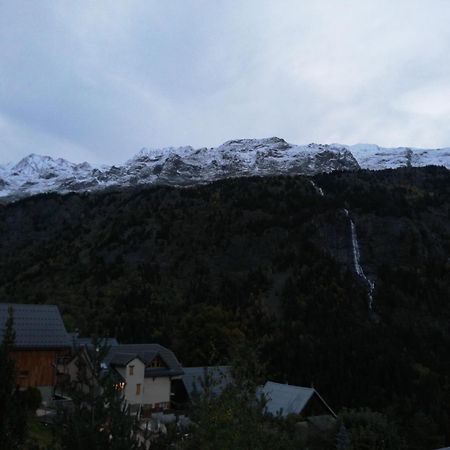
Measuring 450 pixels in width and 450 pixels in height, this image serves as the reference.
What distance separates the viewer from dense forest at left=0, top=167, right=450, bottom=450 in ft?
201

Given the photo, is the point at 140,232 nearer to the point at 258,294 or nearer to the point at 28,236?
the point at 258,294

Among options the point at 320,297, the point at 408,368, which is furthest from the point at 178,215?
the point at 408,368

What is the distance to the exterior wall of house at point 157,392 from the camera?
47.4 meters

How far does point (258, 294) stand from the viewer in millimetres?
80562

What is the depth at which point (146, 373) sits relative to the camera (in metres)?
47.4

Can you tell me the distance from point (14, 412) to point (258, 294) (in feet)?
237

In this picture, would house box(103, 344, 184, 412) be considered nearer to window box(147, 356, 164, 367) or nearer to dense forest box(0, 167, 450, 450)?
window box(147, 356, 164, 367)

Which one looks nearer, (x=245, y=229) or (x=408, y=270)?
(x=408, y=270)

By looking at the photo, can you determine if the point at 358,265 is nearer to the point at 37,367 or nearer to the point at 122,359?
the point at 122,359

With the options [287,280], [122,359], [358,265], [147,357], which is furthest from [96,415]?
[358,265]

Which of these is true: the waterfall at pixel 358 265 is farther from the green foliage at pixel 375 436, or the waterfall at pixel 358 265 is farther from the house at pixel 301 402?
the green foliage at pixel 375 436

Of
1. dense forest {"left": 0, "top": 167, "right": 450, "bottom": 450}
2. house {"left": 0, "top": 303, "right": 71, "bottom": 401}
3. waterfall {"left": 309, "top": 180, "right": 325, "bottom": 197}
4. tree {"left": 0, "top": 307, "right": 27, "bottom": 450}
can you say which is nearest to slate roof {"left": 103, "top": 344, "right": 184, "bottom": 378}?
dense forest {"left": 0, "top": 167, "right": 450, "bottom": 450}

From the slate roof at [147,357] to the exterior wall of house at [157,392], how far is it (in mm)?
656

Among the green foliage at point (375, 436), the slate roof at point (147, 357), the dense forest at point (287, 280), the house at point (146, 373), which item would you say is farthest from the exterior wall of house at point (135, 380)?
the green foliage at point (375, 436)
